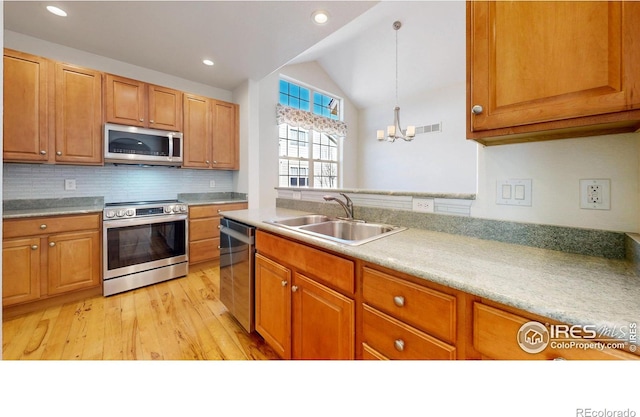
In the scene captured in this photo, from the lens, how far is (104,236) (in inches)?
91.7

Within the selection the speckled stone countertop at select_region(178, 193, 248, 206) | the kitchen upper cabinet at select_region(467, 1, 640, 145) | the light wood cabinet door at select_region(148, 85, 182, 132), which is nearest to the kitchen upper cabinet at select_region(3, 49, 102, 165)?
the light wood cabinet door at select_region(148, 85, 182, 132)

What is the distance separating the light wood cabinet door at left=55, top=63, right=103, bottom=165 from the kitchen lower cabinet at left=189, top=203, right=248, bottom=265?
1.09 m

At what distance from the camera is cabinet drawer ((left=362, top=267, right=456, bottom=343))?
73cm

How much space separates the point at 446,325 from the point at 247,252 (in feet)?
4.17

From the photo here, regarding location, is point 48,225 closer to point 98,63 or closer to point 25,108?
point 25,108

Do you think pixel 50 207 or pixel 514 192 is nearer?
pixel 514 192

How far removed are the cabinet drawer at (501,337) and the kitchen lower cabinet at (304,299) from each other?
1.47 ft

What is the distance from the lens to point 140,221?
2.51 m

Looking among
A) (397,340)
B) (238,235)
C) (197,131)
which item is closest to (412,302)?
(397,340)

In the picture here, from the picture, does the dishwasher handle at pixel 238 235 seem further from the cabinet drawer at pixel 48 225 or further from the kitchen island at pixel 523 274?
the cabinet drawer at pixel 48 225

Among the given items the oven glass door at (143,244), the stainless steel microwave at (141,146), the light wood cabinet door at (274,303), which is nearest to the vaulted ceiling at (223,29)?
the stainless steel microwave at (141,146)

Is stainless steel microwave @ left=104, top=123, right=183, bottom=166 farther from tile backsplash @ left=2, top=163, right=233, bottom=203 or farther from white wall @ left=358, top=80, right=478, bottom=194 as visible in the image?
white wall @ left=358, top=80, right=478, bottom=194

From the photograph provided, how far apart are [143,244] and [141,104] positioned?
159cm

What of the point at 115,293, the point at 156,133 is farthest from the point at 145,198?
the point at 115,293
